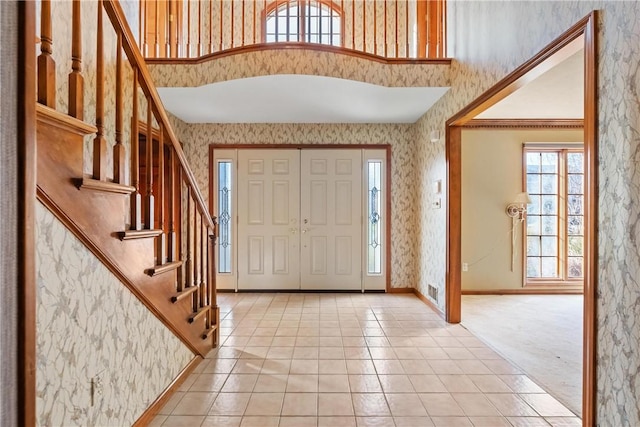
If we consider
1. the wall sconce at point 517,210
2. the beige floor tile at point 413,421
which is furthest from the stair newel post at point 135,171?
the wall sconce at point 517,210

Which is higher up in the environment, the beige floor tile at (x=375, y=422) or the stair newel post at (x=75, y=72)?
the stair newel post at (x=75, y=72)

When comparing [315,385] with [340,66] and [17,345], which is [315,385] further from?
[340,66]

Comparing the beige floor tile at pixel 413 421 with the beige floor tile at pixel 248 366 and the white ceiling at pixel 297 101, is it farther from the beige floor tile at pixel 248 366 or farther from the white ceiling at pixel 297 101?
the white ceiling at pixel 297 101

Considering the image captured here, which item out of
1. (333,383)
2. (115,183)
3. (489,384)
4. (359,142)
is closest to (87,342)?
(115,183)

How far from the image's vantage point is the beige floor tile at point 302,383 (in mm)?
2361

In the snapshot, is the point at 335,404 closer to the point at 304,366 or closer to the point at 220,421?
the point at 304,366

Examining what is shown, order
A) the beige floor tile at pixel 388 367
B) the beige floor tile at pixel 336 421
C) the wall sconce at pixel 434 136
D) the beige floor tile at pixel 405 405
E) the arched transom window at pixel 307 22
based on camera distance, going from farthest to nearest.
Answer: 1. the arched transom window at pixel 307 22
2. the wall sconce at pixel 434 136
3. the beige floor tile at pixel 388 367
4. the beige floor tile at pixel 405 405
5. the beige floor tile at pixel 336 421

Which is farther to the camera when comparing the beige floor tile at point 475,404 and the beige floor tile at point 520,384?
the beige floor tile at point 520,384

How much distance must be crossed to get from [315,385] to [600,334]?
1631 millimetres

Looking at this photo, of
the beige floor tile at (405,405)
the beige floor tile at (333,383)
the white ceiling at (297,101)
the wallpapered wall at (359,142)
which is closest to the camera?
the beige floor tile at (405,405)

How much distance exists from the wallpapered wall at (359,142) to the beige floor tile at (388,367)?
2.46m

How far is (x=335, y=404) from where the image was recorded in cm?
219

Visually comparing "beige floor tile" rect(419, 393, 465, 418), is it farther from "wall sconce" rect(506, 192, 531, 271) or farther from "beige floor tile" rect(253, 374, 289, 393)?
"wall sconce" rect(506, 192, 531, 271)

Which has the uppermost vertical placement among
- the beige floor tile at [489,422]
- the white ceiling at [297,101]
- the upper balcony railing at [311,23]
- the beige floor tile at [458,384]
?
the upper balcony railing at [311,23]
